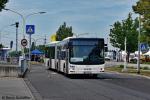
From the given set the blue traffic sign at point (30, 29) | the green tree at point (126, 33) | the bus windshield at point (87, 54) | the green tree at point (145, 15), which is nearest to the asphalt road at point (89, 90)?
the bus windshield at point (87, 54)

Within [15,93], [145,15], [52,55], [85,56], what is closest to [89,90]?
[15,93]

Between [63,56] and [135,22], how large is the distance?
7372 centimetres

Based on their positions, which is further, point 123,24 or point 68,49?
point 123,24

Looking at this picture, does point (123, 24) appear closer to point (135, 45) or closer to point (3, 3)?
point (135, 45)

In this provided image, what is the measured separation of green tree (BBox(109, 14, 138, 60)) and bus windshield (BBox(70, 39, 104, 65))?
2948 inches

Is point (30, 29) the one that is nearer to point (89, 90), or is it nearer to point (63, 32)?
point (89, 90)

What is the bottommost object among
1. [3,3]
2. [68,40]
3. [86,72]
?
[86,72]

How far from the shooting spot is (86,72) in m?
37.8

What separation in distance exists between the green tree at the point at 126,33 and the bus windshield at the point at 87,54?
74.9 metres

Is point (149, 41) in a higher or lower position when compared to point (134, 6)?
lower

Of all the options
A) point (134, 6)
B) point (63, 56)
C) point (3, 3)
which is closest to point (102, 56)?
point (63, 56)

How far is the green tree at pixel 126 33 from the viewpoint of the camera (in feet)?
373

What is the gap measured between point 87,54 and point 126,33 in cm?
7547

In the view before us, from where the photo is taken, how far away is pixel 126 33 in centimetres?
11244
